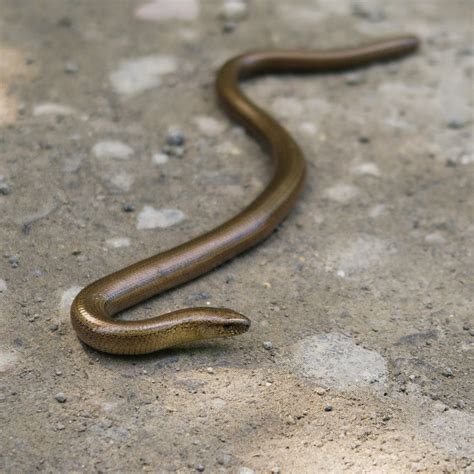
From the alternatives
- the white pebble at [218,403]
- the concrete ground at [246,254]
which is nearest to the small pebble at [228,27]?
the concrete ground at [246,254]

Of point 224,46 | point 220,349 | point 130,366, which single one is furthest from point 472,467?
point 224,46

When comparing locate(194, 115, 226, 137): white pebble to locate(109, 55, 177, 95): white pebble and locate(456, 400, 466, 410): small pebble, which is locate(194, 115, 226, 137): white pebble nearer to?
locate(109, 55, 177, 95): white pebble

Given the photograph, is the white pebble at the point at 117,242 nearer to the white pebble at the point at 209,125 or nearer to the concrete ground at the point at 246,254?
the concrete ground at the point at 246,254

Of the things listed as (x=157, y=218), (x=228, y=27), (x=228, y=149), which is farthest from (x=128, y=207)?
(x=228, y=27)

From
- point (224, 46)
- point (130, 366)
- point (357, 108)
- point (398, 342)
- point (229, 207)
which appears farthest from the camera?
point (224, 46)

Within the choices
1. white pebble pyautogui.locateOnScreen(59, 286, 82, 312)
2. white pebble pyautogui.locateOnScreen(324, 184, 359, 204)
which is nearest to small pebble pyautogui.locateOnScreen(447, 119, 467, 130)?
white pebble pyautogui.locateOnScreen(324, 184, 359, 204)

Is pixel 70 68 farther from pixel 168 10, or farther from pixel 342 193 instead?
pixel 342 193

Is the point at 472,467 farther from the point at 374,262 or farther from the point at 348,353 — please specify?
the point at 374,262
